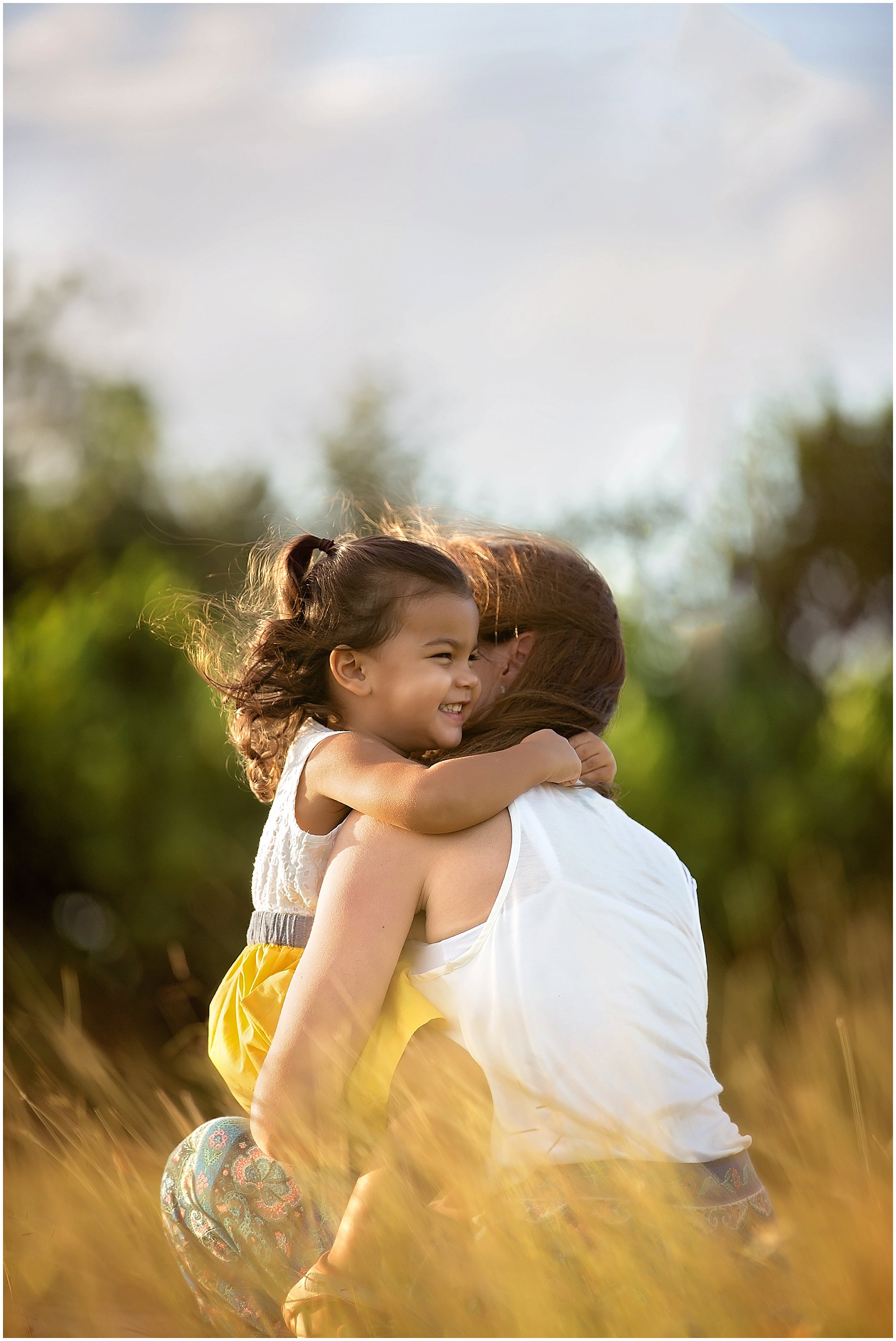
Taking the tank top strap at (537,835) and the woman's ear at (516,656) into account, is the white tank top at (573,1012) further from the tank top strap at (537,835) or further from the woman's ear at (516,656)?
the woman's ear at (516,656)

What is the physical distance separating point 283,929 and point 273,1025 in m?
0.19

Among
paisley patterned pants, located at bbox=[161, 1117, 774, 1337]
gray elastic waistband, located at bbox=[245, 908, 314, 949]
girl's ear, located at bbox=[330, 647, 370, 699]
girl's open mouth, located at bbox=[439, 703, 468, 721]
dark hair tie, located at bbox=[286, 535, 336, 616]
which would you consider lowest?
paisley patterned pants, located at bbox=[161, 1117, 774, 1337]

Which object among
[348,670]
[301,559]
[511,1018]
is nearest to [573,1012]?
[511,1018]

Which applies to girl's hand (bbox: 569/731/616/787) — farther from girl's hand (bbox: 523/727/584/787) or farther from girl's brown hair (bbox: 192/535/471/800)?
girl's brown hair (bbox: 192/535/471/800)

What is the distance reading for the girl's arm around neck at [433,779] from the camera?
1972 millimetres

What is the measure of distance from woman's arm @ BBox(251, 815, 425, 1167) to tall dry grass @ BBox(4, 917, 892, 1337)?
24 centimetres

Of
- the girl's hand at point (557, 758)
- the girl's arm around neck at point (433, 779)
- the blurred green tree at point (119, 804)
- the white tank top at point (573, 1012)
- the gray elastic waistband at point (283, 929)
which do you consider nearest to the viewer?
the white tank top at point (573, 1012)

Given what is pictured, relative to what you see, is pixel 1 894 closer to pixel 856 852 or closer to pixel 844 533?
pixel 856 852

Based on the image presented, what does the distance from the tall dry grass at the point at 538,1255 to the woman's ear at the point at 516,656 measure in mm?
1011

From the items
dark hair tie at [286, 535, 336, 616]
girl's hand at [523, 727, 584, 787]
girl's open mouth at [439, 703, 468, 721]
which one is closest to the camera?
girl's hand at [523, 727, 584, 787]

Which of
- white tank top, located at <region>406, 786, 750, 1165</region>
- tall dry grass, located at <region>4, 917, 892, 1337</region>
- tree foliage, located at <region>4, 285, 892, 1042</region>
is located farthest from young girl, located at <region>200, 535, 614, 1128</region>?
tree foliage, located at <region>4, 285, 892, 1042</region>

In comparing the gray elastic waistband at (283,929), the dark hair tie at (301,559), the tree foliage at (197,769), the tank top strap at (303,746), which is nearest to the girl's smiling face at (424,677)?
the tank top strap at (303,746)

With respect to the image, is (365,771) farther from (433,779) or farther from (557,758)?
(557,758)

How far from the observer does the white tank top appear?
1.84 metres
